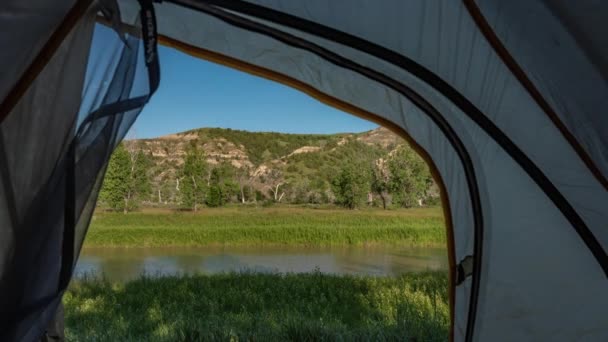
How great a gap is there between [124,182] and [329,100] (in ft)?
92.2

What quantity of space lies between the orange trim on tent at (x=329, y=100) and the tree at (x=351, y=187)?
31.5 metres

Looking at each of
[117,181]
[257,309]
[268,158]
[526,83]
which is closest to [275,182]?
[268,158]

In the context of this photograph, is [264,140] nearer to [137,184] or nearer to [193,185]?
[193,185]

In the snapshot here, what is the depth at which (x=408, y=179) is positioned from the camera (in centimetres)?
3350

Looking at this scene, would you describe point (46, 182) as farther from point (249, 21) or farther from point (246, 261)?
point (246, 261)

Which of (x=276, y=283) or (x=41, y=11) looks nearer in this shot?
(x=41, y=11)

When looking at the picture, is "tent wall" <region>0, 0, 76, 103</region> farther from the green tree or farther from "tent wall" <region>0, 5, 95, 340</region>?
the green tree

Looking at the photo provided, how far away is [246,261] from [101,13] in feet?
54.7

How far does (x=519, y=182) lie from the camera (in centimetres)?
173

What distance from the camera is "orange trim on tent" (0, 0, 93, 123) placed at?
103 centimetres

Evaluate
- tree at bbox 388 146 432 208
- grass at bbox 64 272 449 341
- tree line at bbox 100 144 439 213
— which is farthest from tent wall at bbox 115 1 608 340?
tree at bbox 388 146 432 208

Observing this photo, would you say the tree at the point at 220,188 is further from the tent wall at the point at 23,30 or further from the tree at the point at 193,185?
the tent wall at the point at 23,30

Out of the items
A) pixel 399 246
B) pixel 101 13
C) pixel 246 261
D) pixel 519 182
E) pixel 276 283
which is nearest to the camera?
pixel 101 13

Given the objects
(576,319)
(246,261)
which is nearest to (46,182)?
(576,319)
